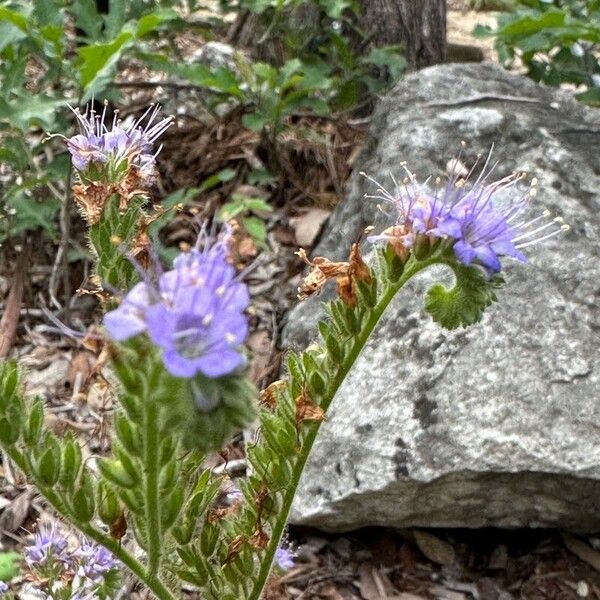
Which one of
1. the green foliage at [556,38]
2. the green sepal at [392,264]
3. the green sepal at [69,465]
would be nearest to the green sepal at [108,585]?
the green sepal at [69,465]

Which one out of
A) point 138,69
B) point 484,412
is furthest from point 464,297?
point 138,69

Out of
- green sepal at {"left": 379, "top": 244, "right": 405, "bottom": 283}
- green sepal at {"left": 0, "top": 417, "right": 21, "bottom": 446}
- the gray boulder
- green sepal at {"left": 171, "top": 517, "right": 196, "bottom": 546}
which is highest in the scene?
green sepal at {"left": 379, "top": 244, "right": 405, "bottom": 283}

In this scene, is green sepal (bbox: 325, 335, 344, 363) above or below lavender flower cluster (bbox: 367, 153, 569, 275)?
below

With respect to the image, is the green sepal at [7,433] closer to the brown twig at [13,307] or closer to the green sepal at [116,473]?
the green sepal at [116,473]

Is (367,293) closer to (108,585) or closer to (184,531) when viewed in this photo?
(184,531)

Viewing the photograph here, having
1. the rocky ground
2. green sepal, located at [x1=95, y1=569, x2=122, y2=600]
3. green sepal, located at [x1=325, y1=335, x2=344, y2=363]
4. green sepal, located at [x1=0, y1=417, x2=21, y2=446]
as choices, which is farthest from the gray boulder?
green sepal, located at [x1=0, y1=417, x2=21, y2=446]

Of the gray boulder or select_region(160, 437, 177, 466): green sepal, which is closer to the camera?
select_region(160, 437, 177, 466): green sepal

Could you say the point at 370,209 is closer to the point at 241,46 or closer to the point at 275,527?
the point at 275,527

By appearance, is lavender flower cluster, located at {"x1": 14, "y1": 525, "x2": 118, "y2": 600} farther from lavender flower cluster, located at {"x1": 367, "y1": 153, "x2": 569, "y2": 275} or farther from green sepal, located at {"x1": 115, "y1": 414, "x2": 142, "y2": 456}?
lavender flower cluster, located at {"x1": 367, "y1": 153, "x2": 569, "y2": 275}
